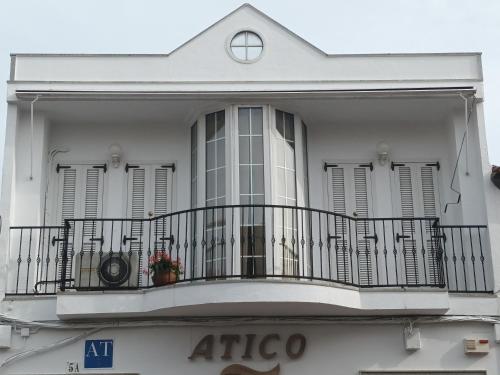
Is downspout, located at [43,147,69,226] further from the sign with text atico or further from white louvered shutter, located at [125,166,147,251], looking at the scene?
the sign with text atico

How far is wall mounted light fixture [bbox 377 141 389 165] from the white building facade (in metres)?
0.02

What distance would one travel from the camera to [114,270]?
12664 mm

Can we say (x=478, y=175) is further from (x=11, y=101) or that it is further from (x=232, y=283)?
(x=11, y=101)

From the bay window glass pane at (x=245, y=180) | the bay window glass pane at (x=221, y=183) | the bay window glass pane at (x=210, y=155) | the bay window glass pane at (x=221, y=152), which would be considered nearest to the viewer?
the bay window glass pane at (x=245, y=180)

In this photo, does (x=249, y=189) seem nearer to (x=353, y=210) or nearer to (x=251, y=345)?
(x=353, y=210)

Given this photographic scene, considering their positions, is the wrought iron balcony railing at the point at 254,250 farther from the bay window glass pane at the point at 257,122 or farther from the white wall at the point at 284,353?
the bay window glass pane at the point at 257,122

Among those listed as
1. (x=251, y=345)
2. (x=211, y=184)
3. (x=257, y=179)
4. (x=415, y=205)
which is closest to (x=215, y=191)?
(x=211, y=184)

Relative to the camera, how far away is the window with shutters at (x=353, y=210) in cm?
1370

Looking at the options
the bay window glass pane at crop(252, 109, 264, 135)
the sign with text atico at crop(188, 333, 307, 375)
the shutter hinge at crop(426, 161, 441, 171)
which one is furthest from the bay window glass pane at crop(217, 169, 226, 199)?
the shutter hinge at crop(426, 161, 441, 171)

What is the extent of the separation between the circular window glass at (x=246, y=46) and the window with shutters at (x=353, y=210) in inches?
87.4

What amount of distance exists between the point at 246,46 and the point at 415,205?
384 centimetres

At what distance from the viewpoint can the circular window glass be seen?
13.9m

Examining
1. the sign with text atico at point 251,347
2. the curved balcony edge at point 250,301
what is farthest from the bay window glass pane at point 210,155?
the sign with text atico at point 251,347

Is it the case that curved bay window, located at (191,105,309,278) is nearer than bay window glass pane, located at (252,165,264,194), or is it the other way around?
curved bay window, located at (191,105,309,278)
